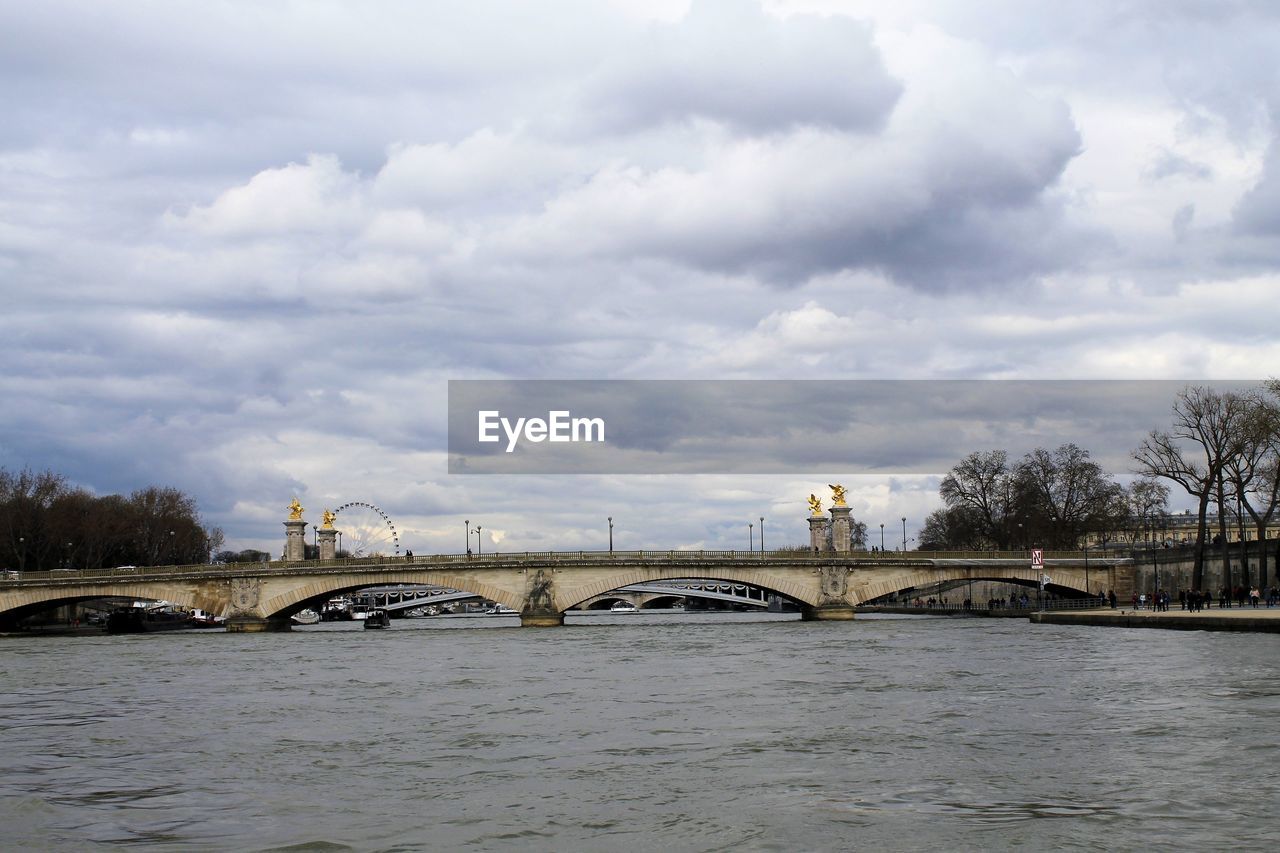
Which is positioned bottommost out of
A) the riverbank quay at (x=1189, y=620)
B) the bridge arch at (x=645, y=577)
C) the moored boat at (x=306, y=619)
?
the moored boat at (x=306, y=619)

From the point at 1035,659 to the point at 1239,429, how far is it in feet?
125

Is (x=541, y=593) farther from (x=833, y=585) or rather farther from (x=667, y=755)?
(x=667, y=755)

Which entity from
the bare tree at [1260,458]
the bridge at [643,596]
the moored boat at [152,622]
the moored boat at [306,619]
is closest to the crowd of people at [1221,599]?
the bare tree at [1260,458]

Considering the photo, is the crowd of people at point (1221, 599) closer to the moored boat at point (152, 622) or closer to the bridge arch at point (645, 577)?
the bridge arch at point (645, 577)

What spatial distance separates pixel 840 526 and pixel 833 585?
807 cm

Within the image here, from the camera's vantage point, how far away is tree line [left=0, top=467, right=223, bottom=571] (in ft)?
324

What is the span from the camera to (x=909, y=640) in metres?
54.2

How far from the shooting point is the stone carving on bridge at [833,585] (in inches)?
3113

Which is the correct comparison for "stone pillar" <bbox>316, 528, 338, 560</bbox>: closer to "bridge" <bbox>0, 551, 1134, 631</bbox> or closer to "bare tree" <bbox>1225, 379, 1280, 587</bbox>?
"bridge" <bbox>0, 551, 1134, 631</bbox>

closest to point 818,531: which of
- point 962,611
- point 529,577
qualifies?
point 962,611

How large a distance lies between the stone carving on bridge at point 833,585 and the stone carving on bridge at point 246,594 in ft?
107

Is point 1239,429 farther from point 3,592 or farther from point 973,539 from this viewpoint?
point 3,592

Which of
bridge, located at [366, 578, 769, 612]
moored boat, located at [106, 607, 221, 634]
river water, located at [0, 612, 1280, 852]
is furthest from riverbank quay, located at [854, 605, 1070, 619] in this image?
moored boat, located at [106, 607, 221, 634]

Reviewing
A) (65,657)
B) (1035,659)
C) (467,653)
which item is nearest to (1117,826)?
(1035,659)
